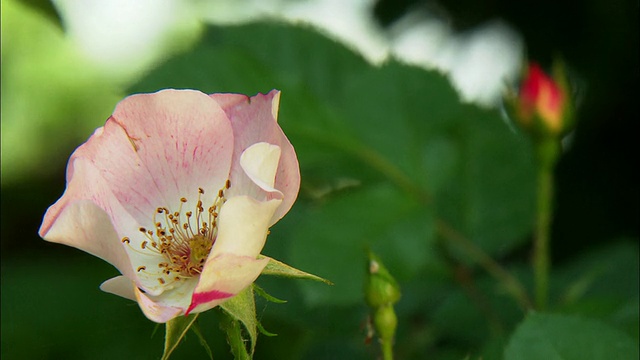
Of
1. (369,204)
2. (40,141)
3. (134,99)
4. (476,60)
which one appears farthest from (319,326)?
(40,141)

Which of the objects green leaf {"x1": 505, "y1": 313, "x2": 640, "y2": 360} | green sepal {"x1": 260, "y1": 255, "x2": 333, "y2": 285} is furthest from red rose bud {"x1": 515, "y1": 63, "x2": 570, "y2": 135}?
green sepal {"x1": 260, "y1": 255, "x2": 333, "y2": 285}

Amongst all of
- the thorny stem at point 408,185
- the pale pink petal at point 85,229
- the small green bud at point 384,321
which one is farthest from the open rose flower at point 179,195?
the thorny stem at point 408,185

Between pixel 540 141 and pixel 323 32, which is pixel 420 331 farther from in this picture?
pixel 323 32

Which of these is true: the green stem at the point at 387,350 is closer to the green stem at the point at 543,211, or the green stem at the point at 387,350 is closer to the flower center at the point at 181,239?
the flower center at the point at 181,239

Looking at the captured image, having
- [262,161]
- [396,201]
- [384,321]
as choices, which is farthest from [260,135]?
[396,201]

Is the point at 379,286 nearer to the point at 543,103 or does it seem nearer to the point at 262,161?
the point at 262,161

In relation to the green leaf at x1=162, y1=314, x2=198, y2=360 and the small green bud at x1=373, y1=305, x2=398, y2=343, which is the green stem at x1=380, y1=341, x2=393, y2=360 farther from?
the green leaf at x1=162, y1=314, x2=198, y2=360

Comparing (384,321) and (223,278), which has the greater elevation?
(223,278)
